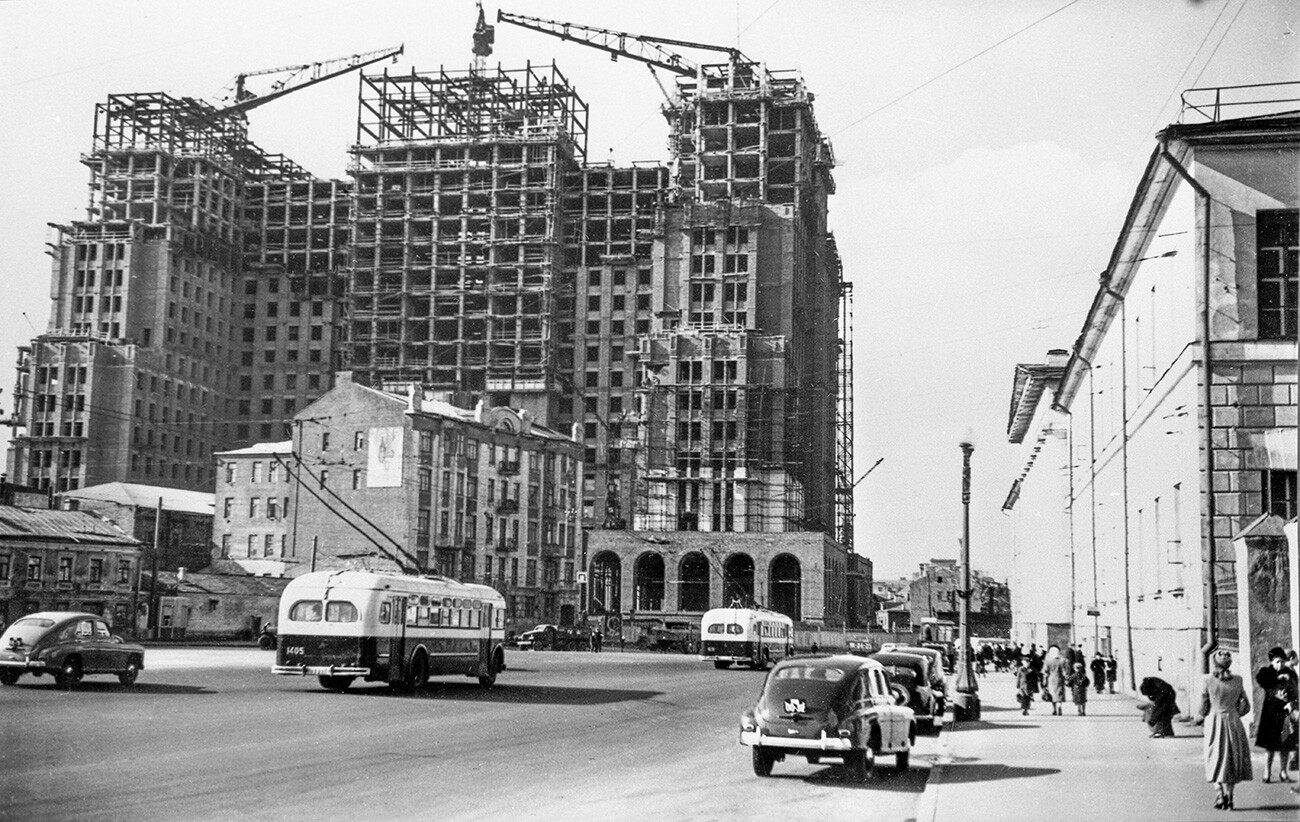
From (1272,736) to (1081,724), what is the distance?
11.0 metres

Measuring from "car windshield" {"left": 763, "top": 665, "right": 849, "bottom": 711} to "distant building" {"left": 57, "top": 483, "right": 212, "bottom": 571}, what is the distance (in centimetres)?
7859

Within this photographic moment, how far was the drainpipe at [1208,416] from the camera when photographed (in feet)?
79.2

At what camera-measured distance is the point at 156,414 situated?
126688 millimetres

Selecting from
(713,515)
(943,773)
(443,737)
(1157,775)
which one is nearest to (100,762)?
(443,737)

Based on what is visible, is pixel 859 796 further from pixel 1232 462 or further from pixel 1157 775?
pixel 1232 462

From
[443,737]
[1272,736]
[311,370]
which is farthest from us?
[311,370]

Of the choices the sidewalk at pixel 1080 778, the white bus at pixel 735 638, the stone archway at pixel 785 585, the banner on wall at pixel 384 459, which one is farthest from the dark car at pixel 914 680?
the stone archway at pixel 785 585

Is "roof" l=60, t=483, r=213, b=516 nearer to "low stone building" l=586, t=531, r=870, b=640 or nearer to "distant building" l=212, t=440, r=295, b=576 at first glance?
"distant building" l=212, t=440, r=295, b=576

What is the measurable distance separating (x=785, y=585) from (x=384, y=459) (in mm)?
34365

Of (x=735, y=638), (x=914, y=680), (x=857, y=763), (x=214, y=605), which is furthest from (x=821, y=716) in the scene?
(x=214, y=605)

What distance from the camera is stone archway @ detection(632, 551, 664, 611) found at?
10400 centimetres

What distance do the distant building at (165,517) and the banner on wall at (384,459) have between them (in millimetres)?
16203

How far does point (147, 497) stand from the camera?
319 ft

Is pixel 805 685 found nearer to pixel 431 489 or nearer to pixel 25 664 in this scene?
pixel 25 664
